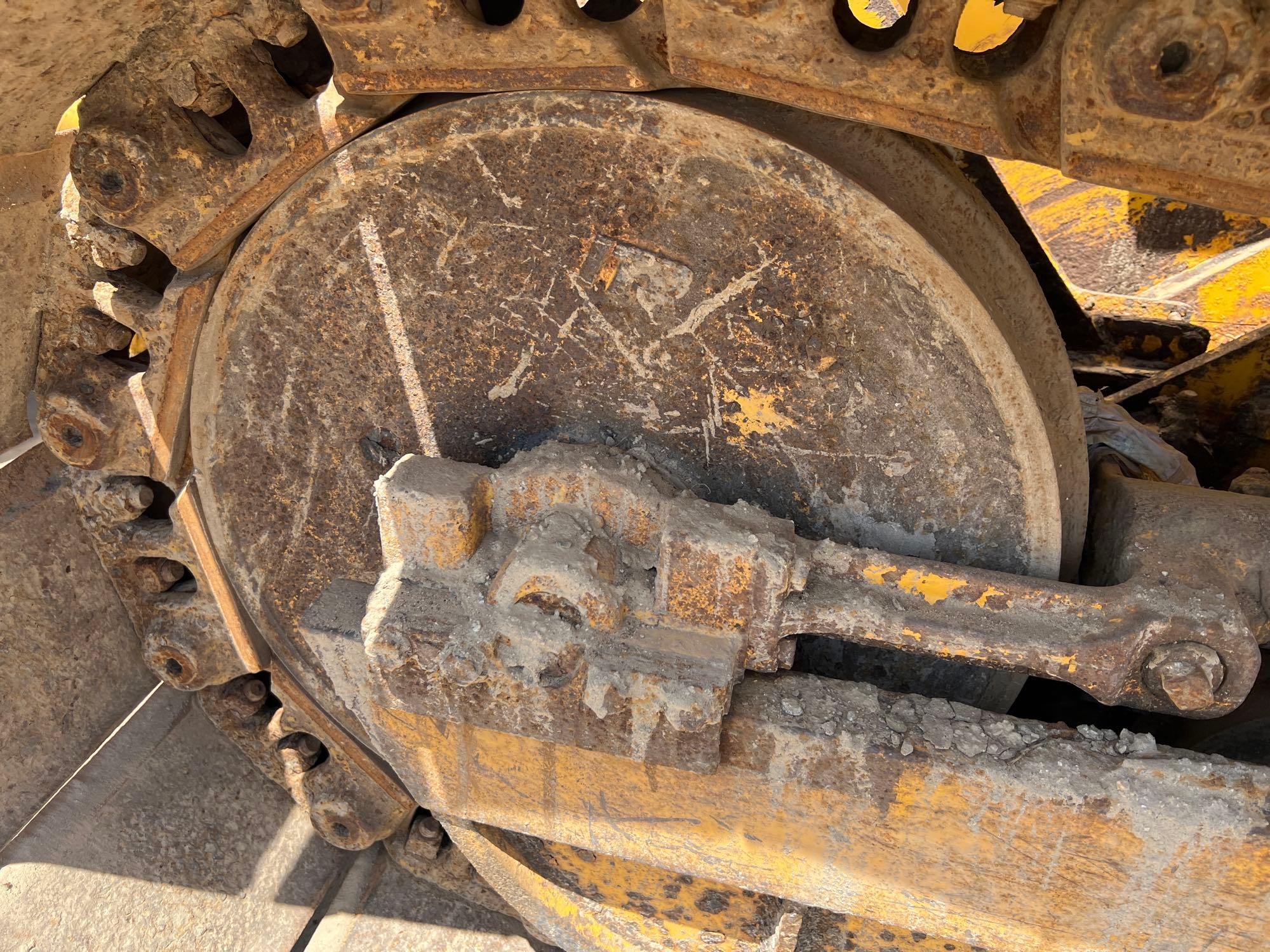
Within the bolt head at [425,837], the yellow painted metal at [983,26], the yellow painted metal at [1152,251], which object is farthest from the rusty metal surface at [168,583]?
the yellow painted metal at [983,26]

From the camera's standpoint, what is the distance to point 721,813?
5.03 ft

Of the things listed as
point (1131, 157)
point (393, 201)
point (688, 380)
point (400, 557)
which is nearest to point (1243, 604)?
point (1131, 157)

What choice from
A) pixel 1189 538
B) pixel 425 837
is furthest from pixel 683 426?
pixel 425 837

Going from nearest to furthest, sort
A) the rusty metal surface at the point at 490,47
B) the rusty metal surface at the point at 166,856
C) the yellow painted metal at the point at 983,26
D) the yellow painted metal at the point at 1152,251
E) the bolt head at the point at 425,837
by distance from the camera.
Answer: the rusty metal surface at the point at 490,47, the rusty metal surface at the point at 166,856, the bolt head at the point at 425,837, the yellow painted metal at the point at 1152,251, the yellow painted metal at the point at 983,26

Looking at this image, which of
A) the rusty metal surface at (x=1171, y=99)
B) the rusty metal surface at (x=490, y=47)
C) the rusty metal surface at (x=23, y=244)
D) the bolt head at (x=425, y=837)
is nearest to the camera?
the rusty metal surface at (x=1171, y=99)

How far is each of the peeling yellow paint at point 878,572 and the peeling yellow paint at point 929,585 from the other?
0.02 m

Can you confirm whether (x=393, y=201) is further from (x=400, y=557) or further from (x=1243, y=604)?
(x=1243, y=604)

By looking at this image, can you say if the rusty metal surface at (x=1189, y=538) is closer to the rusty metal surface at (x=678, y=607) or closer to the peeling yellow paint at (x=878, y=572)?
the rusty metal surface at (x=678, y=607)

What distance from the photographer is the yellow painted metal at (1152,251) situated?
251 cm

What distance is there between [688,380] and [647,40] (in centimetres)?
50

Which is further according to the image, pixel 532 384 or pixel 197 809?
pixel 197 809

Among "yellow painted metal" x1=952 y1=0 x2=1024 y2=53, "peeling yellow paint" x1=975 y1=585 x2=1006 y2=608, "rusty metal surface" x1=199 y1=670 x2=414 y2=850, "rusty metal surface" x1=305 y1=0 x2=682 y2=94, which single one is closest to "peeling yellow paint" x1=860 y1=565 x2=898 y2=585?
"peeling yellow paint" x1=975 y1=585 x2=1006 y2=608

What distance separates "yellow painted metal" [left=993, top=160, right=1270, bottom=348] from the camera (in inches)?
98.9

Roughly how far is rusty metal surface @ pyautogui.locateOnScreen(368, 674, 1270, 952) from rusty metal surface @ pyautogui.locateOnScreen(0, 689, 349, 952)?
968mm
